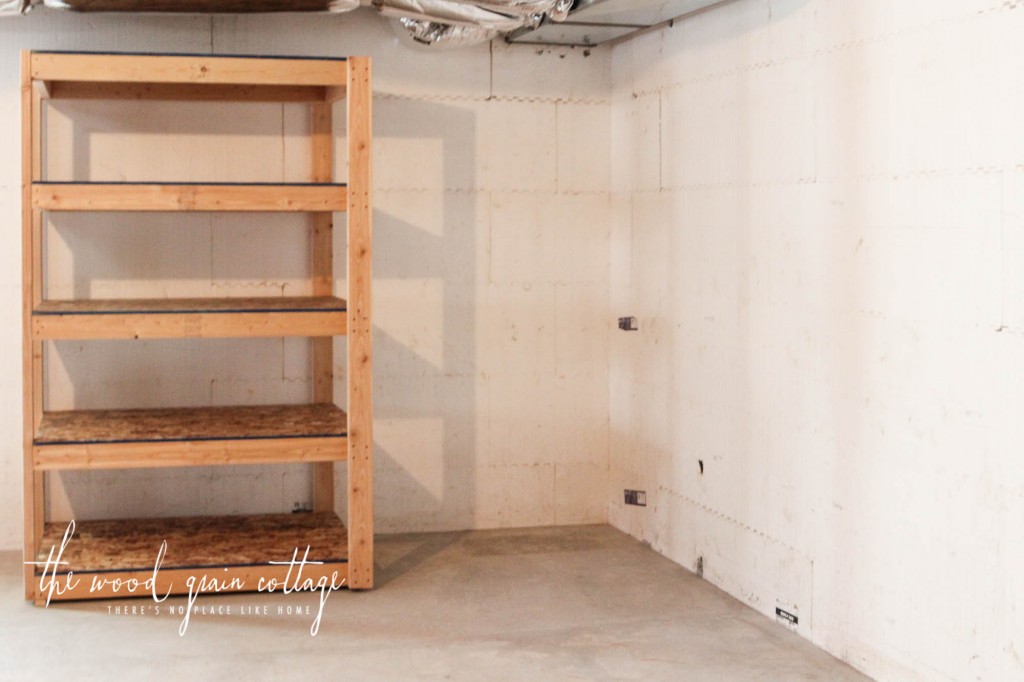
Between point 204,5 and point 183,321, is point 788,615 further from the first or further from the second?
point 204,5

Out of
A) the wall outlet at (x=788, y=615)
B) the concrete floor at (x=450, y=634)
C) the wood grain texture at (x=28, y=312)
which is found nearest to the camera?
the concrete floor at (x=450, y=634)

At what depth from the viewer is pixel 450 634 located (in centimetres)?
448

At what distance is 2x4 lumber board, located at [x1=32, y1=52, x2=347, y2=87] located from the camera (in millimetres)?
4660

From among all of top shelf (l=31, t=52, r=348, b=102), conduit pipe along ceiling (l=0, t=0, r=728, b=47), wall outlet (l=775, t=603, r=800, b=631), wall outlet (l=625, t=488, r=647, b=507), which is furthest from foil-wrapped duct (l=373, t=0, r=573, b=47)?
wall outlet (l=775, t=603, r=800, b=631)

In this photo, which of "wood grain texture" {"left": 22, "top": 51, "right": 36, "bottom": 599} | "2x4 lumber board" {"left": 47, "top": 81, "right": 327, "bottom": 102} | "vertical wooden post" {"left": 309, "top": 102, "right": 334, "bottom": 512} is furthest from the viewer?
"vertical wooden post" {"left": 309, "top": 102, "right": 334, "bottom": 512}

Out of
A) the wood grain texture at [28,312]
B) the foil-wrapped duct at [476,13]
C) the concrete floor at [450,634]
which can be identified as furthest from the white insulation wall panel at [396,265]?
the wood grain texture at [28,312]

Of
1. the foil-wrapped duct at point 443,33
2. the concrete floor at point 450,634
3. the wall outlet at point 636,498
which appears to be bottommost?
the concrete floor at point 450,634

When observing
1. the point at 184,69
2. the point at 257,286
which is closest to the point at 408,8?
the point at 184,69

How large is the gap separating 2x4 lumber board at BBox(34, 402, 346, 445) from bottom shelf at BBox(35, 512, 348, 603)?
1.79 feet

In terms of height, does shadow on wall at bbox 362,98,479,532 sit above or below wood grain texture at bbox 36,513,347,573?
above

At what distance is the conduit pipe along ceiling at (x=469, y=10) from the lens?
16.6 ft

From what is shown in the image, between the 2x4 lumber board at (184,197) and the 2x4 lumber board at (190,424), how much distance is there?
3.15ft

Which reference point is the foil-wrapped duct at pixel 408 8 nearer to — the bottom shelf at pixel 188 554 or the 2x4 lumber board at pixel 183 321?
the 2x4 lumber board at pixel 183 321

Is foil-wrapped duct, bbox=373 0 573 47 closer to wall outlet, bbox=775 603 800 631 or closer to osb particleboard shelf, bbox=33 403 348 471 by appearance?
osb particleboard shelf, bbox=33 403 348 471
